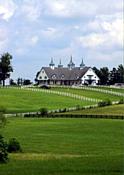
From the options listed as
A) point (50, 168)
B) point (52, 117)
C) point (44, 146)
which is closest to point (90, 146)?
point (44, 146)

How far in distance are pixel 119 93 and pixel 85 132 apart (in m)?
99.7

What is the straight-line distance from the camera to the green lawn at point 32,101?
382ft

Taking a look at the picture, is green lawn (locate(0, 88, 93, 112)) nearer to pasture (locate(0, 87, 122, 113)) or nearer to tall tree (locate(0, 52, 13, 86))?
pasture (locate(0, 87, 122, 113))

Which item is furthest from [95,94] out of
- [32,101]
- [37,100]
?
[32,101]

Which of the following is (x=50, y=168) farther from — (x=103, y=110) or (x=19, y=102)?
(x=19, y=102)

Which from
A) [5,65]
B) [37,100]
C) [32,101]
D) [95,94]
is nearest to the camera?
[32,101]

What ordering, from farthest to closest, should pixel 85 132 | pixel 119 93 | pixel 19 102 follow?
pixel 119 93, pixel 19 102, pixel 85 132

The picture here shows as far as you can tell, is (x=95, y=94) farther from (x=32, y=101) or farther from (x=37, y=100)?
(x=32, y=101)

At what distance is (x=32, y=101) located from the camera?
126 metres

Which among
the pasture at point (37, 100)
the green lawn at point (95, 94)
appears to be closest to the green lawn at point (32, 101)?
the pasture at point (37, 100)

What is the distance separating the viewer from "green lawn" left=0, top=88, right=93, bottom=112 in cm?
11638

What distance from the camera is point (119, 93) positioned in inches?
6142

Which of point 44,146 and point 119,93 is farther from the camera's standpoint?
point 119,93

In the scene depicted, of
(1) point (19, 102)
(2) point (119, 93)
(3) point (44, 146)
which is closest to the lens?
(3) point (44, 146)
